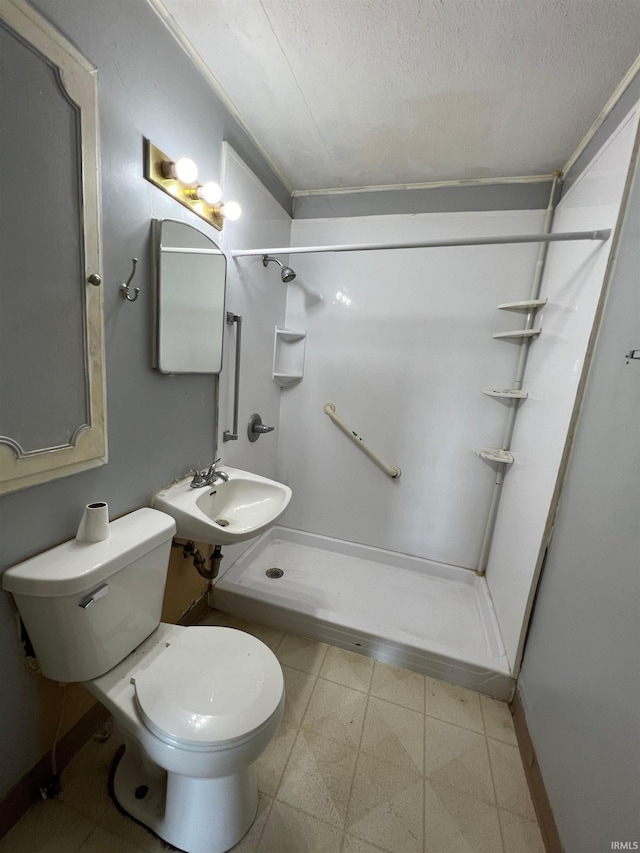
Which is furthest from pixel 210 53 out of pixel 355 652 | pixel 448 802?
pixel 448 802

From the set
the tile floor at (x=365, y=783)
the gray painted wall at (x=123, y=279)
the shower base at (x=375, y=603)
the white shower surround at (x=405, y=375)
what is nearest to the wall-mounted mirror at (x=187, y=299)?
the gray painted wall at (x=123, y=279)

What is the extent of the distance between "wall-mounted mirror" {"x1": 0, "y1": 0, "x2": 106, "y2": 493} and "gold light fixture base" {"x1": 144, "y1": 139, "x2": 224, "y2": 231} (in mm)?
189

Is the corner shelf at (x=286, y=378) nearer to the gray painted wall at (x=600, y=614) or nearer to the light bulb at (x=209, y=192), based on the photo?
the light bulb at (x=209, y=192)

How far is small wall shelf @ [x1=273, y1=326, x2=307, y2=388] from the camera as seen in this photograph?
2.12 m

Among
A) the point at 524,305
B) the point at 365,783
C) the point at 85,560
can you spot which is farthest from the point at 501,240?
the point at 365,783

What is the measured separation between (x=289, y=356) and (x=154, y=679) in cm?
175

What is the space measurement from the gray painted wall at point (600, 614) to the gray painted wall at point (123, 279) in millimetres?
1475

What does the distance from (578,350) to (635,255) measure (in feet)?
1.05

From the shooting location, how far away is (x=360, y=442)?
2119 millimetres

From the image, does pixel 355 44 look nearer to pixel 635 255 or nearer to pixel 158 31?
pixel 158 31

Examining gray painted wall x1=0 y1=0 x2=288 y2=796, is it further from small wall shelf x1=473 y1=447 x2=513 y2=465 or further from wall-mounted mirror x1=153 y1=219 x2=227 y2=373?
small wall shelf x1=473 y1=447 x2=513 y2=465

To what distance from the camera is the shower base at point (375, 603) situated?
4.80 ft

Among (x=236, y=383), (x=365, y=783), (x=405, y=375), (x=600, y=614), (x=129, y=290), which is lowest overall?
(x=365, y=783)

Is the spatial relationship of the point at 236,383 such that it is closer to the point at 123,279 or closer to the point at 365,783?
the point at 123,279
